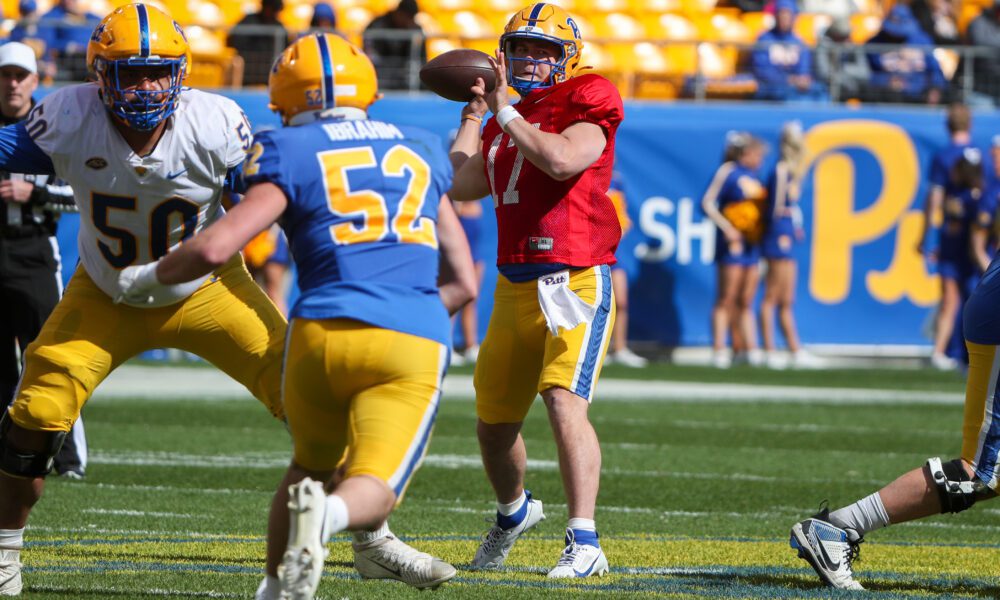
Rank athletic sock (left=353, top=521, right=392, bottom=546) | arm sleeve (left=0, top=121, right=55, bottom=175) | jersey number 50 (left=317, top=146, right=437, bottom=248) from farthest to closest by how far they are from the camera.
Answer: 1. arm sleeve (left=0, top=121, right=55, bottom=175)
2. athletic sock (left=353, top=521, right=392, bottom=546)
3. jersey number 50 (left=317, top=146, right=437, bottom=248)

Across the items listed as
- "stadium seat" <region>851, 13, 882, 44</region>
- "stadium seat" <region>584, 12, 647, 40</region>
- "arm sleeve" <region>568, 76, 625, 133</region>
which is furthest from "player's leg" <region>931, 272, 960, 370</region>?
"arm sleeve" <region>568, 76, 625, 133</region>

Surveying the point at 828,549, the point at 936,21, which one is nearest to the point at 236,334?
the point at 828,549

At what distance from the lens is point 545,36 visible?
514cm

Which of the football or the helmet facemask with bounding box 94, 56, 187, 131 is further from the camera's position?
the football

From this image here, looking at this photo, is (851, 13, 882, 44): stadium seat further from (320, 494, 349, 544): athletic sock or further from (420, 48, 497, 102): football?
(320, 494, 349, 544): athletic sock

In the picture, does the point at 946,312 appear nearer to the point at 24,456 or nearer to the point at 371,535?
the point at 371,535

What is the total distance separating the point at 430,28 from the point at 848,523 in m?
11.8

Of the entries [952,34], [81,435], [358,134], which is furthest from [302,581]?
[952,34]

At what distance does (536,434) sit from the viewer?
9391 mm

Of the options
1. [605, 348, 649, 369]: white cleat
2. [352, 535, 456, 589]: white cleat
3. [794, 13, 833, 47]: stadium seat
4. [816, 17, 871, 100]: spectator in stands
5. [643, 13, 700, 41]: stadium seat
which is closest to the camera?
[352, 535, 456, 589]: white cleat

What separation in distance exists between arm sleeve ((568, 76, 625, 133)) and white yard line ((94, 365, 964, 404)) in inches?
235

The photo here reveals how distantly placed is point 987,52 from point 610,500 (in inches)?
381

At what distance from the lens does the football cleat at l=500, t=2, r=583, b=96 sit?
16.9ft

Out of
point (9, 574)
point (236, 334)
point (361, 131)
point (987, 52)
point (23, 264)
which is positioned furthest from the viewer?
point (987, 52)
